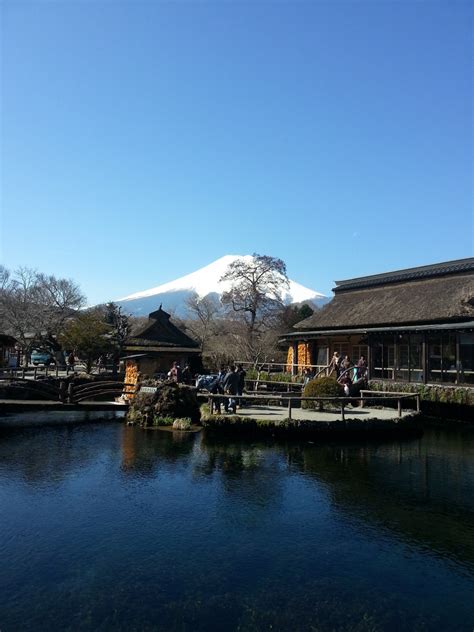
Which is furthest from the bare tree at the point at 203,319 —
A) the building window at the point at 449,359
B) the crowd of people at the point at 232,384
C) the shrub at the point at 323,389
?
the shrub at the point at 323,389

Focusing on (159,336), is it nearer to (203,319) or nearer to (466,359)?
(466,359)

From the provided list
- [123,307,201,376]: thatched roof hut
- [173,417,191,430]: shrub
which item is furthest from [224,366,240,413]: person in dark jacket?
[123,307,201,376]: thatched roof hut

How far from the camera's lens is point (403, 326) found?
27.4 metres

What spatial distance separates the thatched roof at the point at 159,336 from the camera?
3148 centimetres

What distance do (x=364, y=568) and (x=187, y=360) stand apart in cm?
2577

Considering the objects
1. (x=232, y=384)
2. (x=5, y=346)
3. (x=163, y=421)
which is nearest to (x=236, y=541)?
(x=232, y=384)

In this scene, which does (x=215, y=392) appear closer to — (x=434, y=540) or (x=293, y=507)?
(x=293, y=507)

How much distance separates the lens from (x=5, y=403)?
2180 cm

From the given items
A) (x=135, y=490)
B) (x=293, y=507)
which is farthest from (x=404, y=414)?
(x=135, y=490)

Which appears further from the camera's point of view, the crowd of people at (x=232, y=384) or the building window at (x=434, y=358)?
the building window at (x=434, y=358)

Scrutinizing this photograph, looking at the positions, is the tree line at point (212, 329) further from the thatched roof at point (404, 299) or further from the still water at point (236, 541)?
the still water at point (236, 541)

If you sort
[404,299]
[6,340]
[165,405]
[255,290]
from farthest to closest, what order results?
1. [255,290]
2. [6,340]
3. [404,299]
4. [165,405]

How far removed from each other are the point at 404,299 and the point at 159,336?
52.8ft

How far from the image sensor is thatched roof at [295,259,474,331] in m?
26.3
